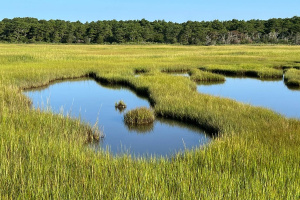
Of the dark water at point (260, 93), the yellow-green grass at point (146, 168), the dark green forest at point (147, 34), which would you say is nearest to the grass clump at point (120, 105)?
the dark water at point (260, 93)

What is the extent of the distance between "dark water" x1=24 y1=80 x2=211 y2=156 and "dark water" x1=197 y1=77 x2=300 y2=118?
499cm

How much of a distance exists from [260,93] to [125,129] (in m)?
11.1

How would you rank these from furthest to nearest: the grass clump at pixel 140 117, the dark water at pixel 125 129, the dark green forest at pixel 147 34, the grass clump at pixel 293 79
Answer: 1. the dark green forest at pixel 147 34
2. the grass clump at pixel 293 79
3. the grass clump at pixel 140 117
4. the dark water at pixel 125 129

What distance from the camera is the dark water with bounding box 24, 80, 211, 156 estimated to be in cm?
900

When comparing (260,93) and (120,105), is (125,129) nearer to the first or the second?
(120,105)

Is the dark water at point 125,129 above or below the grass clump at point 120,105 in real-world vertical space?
below

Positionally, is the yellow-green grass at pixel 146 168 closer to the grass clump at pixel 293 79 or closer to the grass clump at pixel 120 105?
the grass clump at pixel 120 105

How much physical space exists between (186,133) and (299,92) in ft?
36.2

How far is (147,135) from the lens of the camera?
1008 cm

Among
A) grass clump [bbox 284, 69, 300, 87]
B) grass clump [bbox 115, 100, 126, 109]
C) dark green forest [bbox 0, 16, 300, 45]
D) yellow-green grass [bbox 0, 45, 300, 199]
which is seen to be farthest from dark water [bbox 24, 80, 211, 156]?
dark green forest [bbox 0, 16, 300, 45]

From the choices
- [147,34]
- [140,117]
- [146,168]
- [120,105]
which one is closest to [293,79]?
[120,105]

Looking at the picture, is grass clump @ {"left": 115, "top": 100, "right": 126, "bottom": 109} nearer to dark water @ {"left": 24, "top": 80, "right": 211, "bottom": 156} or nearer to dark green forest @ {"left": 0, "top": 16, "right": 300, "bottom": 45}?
dark water @ {"left": 24, "top": 80, "right": 211, "bottom": 156}

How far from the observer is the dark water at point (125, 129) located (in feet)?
29.5

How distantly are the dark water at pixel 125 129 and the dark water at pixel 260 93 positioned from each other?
4987 mm
